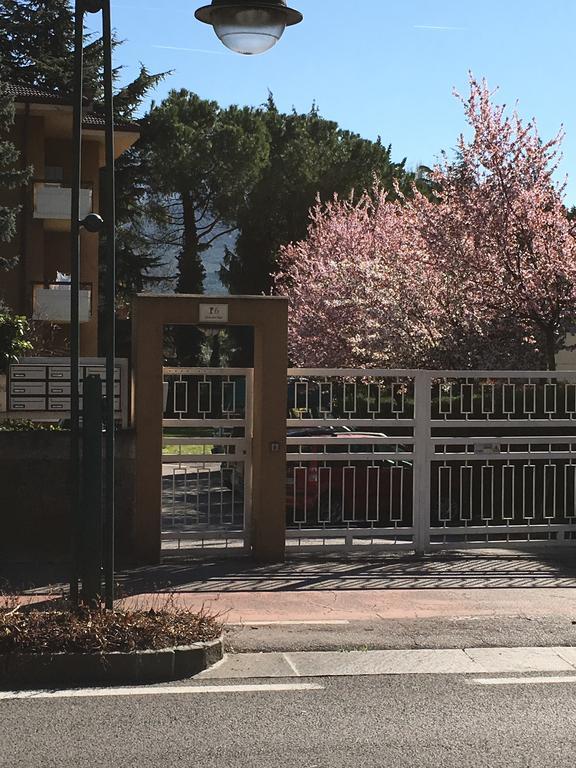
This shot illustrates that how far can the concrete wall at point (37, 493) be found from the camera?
10.8 meters

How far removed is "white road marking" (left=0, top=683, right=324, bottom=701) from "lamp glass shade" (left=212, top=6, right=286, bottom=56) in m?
4.12

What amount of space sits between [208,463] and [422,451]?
232 cm

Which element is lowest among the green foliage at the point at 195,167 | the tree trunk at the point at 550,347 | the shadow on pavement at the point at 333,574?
the shadow on pavement at the point at 333,574

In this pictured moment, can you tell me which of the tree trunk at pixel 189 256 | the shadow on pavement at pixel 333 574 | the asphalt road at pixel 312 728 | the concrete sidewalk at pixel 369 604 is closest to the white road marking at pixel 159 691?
the asphalt road at pixel 312 728

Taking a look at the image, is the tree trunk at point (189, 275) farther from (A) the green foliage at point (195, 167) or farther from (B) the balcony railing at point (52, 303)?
(B) the balcony railing at point (52, 303)

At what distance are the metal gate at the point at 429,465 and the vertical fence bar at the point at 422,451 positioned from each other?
0.04 feet

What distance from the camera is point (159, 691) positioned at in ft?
21.8

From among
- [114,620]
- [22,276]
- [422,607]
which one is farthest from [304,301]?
[114,620]

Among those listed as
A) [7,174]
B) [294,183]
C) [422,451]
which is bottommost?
[422,451]

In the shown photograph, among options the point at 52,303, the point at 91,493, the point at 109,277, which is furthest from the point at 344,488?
the point at 52,303

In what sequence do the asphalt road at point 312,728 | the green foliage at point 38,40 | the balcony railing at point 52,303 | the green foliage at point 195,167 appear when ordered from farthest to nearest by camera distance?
1. the green foliage at point 195,167
2. the green foliage at point 38,40
3. the balcony railing at point 52,303
4. the asphalt road at point 312,728

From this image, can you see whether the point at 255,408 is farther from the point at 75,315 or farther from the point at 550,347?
the point at 550,347

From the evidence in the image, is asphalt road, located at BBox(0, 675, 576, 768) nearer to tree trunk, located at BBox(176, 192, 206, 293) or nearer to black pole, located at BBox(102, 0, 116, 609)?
black pole, located at BBox(102, 0, 116, 609)

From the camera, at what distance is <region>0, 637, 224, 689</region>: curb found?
22.1 feet
